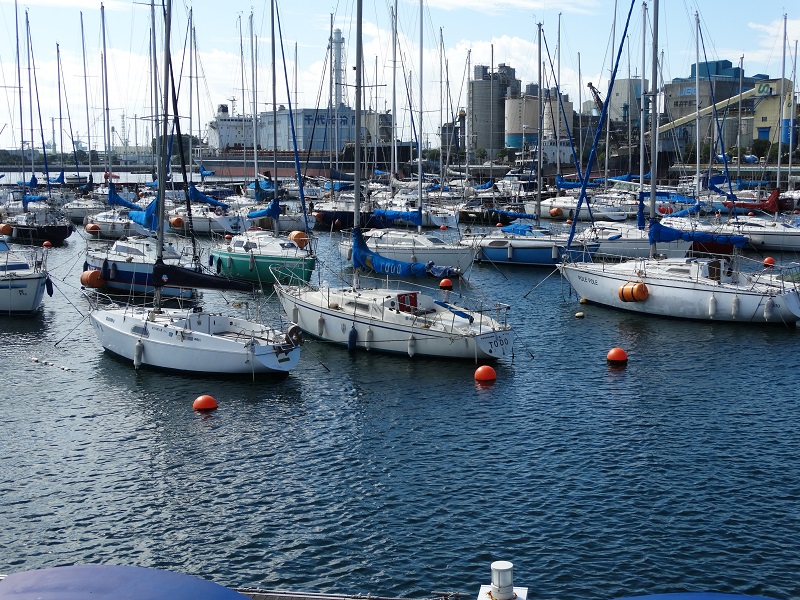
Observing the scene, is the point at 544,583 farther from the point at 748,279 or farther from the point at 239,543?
the point at 748,279

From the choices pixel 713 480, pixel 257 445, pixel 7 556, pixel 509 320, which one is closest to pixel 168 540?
pixel 7 556

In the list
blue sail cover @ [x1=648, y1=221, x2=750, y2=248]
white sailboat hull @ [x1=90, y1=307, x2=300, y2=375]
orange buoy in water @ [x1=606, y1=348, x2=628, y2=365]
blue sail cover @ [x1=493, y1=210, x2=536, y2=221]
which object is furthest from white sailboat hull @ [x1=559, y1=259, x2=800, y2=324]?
blue sail cover @ [x1=493, y1=210, x2=536, y2=221]

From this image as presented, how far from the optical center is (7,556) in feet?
66.0

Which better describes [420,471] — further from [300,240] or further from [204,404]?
[300,240]

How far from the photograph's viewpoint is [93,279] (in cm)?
4884

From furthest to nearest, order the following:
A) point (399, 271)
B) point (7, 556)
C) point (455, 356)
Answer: point (399, 271) → point (455, 356) → point (7, 556)

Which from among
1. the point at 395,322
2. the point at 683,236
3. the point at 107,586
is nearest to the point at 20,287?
the point at 395,322

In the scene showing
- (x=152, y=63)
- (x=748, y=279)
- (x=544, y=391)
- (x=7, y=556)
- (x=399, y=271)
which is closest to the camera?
(x=7, y=556)

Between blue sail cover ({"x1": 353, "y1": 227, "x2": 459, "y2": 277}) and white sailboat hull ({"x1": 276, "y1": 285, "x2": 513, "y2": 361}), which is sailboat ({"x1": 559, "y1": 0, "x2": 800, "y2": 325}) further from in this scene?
white sailboat hull ({"x1": 276, "y1": 285, "x2": 513, "y2": 361})

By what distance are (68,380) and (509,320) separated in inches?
765

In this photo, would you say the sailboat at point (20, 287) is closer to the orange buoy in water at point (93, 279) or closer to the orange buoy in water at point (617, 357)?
the orange buoy in water at point (93, 279)

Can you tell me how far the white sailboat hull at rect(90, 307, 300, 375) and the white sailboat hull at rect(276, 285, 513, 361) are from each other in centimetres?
394

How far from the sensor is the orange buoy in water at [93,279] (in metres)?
48.8

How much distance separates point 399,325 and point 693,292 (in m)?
14.2
